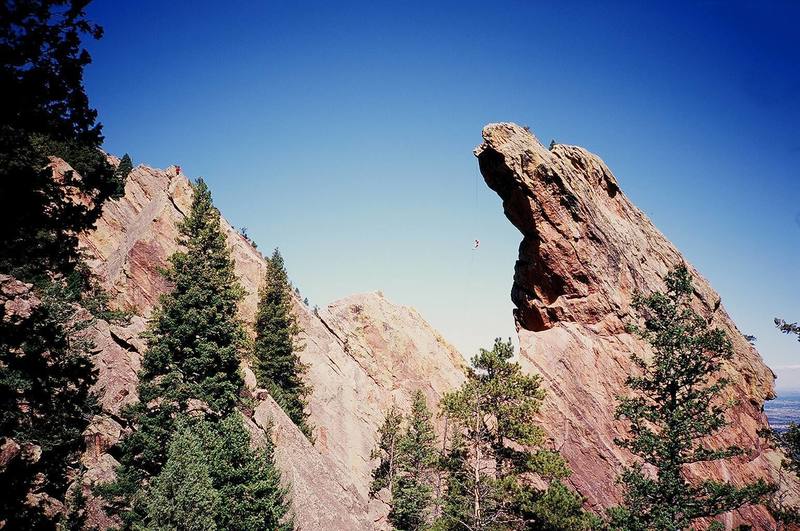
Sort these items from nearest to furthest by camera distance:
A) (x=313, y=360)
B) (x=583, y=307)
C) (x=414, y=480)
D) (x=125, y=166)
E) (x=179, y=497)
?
(x=179, y=497) < (x=583, y=307) < (x=414, y=480) < (x=313, y=360) < (x=125, y=166)

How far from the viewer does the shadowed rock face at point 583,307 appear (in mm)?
23312

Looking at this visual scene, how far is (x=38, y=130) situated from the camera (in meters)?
9.11

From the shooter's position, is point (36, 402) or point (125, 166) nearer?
point (36, 402)

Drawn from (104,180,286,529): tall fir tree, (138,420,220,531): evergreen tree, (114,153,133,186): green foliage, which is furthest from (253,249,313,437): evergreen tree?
(114,153,133,186): green foliage

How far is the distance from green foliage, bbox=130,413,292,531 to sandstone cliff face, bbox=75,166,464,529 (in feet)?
14.9

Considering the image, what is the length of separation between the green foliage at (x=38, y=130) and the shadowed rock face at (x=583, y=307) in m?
21.8

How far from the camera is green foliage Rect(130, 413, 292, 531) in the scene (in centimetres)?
1386

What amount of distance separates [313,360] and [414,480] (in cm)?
1574

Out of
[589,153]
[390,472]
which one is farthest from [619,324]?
[390,472]

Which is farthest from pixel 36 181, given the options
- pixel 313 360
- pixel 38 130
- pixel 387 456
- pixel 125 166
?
pixel 125 166

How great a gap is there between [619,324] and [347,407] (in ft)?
94.5

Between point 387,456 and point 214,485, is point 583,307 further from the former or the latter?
point 387,456

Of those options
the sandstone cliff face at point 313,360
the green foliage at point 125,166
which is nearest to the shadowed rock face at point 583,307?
the sandstone cliff face at point 313,360

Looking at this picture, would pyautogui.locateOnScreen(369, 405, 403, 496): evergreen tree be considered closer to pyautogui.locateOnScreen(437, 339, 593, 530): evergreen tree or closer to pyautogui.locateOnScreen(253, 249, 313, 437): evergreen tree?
pyautogui.locateOnScreen(253, 249, 313, 437): evergreen tree
